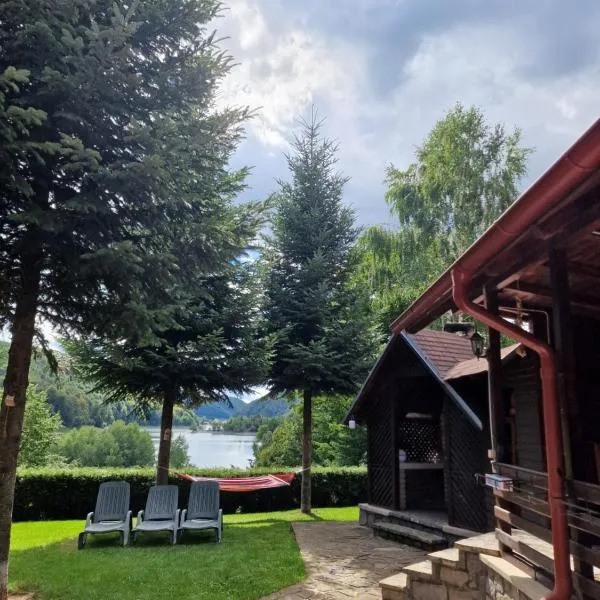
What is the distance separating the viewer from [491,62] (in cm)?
1268

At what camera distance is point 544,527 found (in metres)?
3.24

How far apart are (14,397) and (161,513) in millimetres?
3821

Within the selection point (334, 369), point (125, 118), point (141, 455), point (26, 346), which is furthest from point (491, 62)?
point (141, 455)

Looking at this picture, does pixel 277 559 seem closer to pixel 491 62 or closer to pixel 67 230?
pixel 67 230

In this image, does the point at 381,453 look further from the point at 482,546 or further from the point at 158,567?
the point at 482,546

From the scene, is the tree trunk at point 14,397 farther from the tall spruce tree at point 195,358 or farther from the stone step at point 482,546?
the stone step at point 482,546

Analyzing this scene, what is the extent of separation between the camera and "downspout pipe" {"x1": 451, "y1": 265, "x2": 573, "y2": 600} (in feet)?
8.63

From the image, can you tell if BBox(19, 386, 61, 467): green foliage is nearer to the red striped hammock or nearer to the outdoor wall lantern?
the red striped hammock

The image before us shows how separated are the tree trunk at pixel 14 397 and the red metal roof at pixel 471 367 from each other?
19.0ft

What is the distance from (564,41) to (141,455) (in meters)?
40.3

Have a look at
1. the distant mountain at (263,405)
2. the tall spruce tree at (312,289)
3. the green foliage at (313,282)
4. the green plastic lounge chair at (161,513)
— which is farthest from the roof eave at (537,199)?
the distant mountain at (263,405)

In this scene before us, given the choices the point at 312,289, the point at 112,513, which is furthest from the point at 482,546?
the point at 312,289

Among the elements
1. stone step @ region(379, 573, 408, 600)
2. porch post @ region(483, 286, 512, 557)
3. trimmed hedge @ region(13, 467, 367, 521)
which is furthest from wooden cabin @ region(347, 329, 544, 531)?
trimmed hedge @ region(13, 467, 367, 521)

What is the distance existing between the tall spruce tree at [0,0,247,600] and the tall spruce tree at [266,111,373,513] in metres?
5.25
